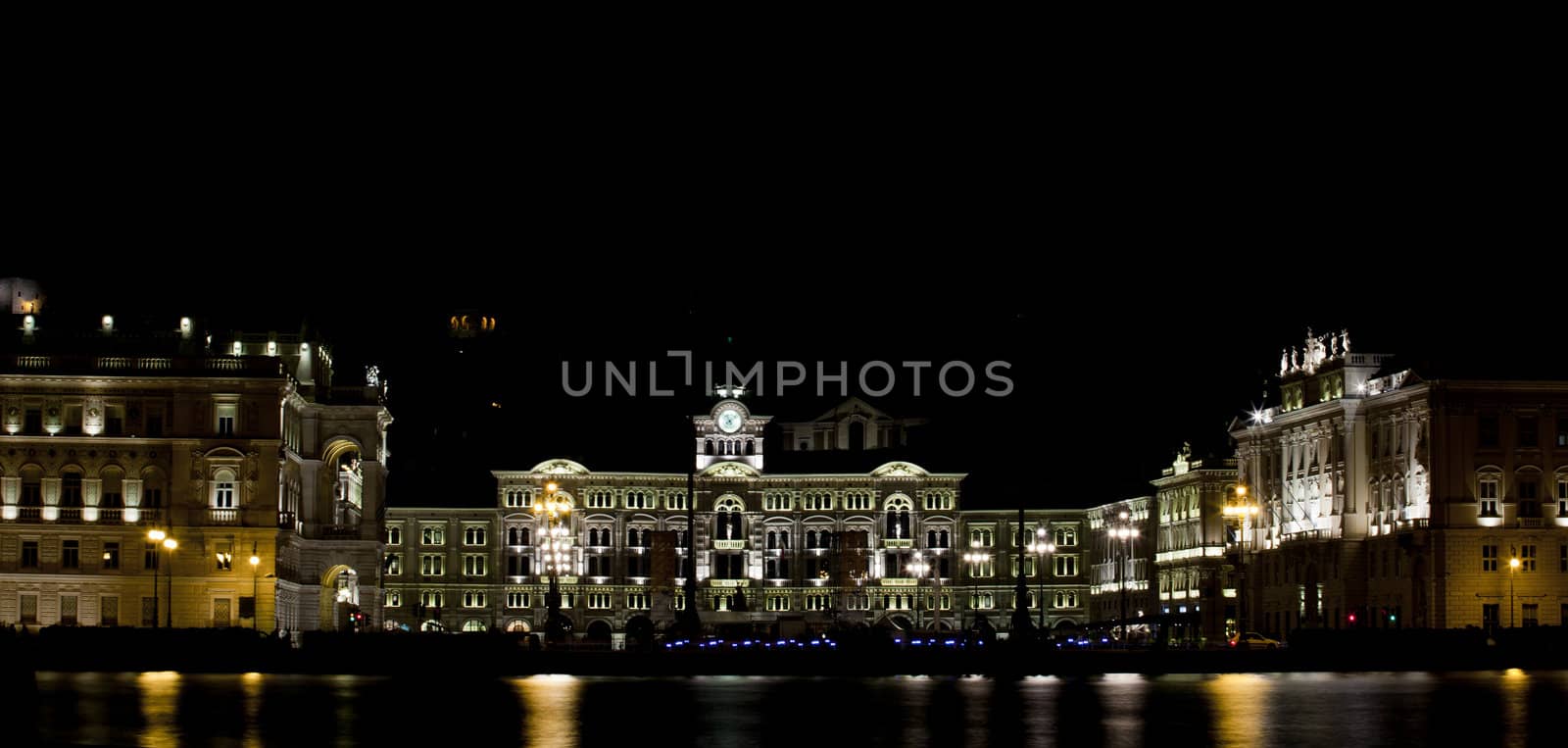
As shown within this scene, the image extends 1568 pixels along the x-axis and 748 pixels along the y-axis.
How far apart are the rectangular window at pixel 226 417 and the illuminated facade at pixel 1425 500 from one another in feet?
149

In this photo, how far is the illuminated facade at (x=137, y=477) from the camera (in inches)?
3939

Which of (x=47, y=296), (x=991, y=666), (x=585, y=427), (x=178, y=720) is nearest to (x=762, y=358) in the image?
(x=585, y=427)

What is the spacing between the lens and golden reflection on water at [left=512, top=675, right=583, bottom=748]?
4156cm

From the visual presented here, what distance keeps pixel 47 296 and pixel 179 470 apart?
14462 mm

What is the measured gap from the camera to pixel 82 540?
100 metres

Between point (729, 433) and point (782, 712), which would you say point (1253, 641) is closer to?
point (782, 712)

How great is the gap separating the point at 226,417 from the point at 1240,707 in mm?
61489

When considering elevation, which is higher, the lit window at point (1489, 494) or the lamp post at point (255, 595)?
the lit window at point (1489, 494)

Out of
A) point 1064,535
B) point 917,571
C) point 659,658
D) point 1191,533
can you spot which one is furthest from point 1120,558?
point 659,658

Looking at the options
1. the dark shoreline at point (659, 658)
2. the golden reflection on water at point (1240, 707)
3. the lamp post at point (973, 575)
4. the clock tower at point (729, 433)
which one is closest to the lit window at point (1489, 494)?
the dark shoreline at point (659, 658)

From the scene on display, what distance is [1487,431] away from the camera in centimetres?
10712

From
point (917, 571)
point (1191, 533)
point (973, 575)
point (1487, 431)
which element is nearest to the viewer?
point (1487, 431)

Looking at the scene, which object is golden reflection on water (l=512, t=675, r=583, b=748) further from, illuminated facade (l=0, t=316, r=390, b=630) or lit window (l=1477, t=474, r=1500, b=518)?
lit window (l=1477, t=474, r=1500, b=518)

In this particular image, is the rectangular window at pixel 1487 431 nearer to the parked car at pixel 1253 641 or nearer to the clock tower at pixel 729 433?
the parked car at pixel 1253 641
